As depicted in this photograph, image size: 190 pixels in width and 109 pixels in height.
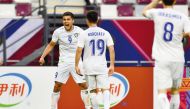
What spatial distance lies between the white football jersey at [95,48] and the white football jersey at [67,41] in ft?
3.51

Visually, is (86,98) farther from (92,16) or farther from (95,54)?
(92,16)

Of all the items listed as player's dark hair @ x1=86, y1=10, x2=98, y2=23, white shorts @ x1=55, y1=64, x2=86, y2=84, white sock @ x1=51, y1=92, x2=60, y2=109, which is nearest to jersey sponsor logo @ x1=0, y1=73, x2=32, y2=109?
white sock @ x1=51, y1=92, x2=60, y2=109

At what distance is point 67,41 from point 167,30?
10.7ft

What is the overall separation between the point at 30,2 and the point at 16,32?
1.07m

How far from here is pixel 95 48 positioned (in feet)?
42.7

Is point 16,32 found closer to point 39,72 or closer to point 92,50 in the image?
point 39,72

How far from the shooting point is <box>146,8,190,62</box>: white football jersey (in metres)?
11.2

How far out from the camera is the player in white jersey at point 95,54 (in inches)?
507

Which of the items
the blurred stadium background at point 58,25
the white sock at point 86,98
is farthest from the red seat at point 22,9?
the white sock at point 86,98

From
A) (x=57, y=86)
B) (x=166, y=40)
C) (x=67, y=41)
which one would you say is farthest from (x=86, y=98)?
(x=166, y=40)

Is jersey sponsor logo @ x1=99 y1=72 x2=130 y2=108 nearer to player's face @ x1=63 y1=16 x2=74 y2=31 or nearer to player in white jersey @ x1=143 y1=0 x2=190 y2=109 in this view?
player's face @ x1=63 y1=16 x2=74 y2=31

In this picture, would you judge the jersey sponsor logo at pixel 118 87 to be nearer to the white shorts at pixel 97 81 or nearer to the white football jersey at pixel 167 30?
the white shorts at pixel 97 81

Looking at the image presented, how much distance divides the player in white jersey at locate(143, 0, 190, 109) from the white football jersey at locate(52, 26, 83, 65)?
10.1ft

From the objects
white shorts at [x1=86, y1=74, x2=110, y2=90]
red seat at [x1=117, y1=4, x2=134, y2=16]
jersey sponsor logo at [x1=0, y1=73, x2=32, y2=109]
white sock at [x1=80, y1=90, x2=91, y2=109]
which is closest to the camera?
white shorts at [x1=86, y1=74, x2=110, y2=90]
